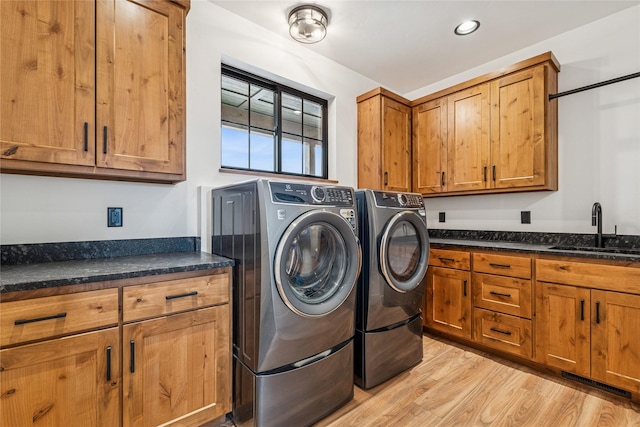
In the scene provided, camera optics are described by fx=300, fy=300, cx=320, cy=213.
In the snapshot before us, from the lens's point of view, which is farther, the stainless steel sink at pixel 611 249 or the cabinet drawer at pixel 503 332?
the cabinet drawer at pixel 503 332

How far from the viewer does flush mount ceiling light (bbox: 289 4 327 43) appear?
215 cm

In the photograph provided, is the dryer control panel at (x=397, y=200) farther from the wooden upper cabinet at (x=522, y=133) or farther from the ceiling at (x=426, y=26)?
the ceiling at (x=426, y=26)

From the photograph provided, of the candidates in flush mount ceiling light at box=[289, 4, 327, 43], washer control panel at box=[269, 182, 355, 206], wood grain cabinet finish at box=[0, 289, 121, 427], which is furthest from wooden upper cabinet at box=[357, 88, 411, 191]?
wood grain cabinet finish at box=[0, 289, 121, 427]

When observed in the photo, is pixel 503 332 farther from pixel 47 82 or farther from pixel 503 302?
pixel 47 82

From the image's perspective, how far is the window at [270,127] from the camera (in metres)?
2.45

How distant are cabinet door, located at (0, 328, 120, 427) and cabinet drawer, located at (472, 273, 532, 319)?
243 cm

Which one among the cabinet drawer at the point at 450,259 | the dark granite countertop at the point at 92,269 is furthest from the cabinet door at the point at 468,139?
the dark granite countertop at the point at 92,269

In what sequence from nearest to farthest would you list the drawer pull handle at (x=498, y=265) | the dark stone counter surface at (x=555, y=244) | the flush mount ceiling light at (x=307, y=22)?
the dark stone counter surface at (x=555, y=244) < the flush mount ceiling light at (x=307, y=22) < the drawer pull handle at (x=498, y=265)

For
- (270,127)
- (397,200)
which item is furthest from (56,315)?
(270,127)

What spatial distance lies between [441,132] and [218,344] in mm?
2755

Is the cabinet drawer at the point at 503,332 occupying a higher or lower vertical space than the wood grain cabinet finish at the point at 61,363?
Answer: lower

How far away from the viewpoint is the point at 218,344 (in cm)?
158

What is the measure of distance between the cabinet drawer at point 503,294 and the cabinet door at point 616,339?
1.22 ft

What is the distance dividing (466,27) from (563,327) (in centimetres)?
235
